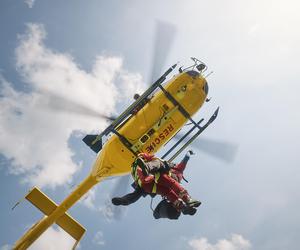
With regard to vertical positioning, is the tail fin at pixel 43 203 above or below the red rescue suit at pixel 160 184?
below

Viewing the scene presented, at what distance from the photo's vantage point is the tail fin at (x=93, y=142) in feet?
51.7

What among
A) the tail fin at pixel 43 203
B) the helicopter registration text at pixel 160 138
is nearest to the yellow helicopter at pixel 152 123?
the helicopter registration text at pixel 160 138

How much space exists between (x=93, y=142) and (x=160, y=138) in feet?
9.18

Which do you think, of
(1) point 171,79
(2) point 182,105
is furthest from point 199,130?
(1) point 171,79

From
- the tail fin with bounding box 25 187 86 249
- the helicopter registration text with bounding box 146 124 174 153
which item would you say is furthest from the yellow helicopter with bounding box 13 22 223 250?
the tail fin with bounding box 25 187 86 249

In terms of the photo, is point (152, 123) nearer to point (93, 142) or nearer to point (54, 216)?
point (93, 142)

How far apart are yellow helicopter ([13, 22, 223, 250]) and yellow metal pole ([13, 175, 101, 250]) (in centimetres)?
26

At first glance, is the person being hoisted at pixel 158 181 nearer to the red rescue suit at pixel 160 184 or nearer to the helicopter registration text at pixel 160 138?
the red rescue suit at pixel 160 184

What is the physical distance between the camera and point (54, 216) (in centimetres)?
1723

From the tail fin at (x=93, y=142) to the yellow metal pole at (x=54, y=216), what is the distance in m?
1.19

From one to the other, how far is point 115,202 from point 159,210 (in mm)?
1313

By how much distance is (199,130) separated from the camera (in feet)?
51.3

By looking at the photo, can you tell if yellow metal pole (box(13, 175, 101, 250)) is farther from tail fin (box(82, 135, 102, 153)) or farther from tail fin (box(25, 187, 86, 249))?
tail fin (box(82, 135, 102, 153))

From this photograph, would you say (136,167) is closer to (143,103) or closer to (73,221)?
(143,103)
